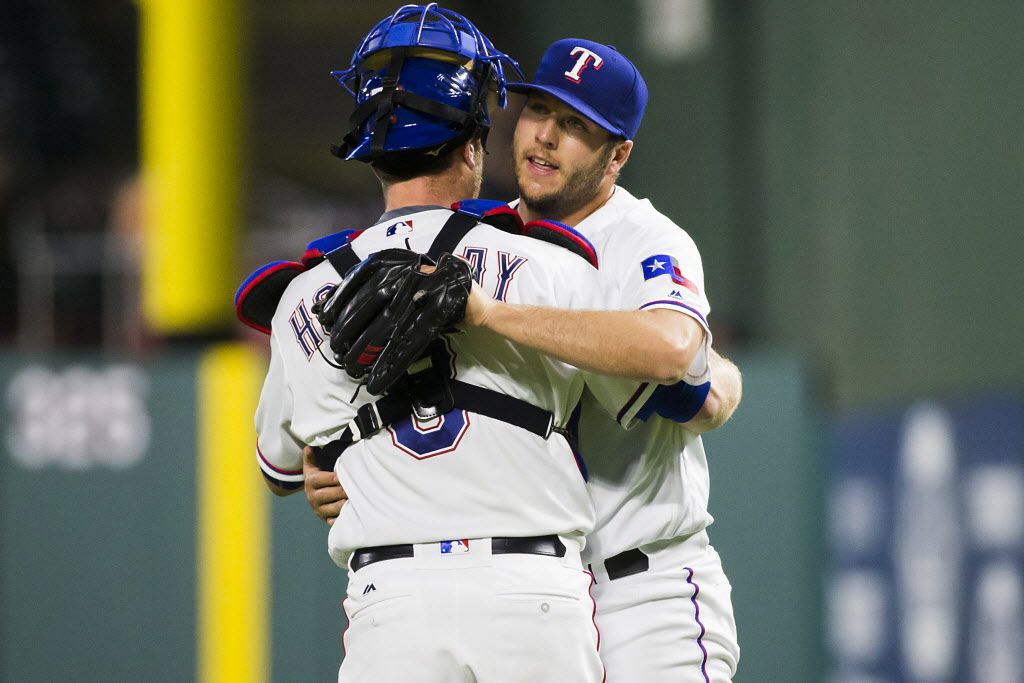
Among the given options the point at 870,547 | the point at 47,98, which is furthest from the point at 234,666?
the point at 47,98

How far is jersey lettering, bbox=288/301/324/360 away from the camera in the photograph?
6.53 ft

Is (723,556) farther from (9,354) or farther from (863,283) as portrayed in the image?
(9,354)

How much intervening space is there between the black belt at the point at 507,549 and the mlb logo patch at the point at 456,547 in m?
0.04

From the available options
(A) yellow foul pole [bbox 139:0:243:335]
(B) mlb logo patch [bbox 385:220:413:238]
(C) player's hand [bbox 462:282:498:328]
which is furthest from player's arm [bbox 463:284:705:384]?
(A) yellow foul pole [bbox 139:0:243:335]

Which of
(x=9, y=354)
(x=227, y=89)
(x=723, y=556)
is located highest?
(x=227, y=89)

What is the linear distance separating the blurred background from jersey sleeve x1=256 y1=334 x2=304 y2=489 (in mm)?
1649

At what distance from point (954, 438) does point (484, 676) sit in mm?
3126

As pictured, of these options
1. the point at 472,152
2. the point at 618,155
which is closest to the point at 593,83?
the point at 618,155

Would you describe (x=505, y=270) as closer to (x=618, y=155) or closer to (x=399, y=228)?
(x=399, y=228)

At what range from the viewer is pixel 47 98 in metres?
9.51

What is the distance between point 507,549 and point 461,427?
189mm

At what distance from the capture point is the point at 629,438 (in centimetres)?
228

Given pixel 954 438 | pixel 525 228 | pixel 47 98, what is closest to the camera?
pixel 525 228

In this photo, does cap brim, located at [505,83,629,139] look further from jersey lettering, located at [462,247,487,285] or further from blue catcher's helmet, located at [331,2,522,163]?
jersey lettering, located at [462,247,487,285]
